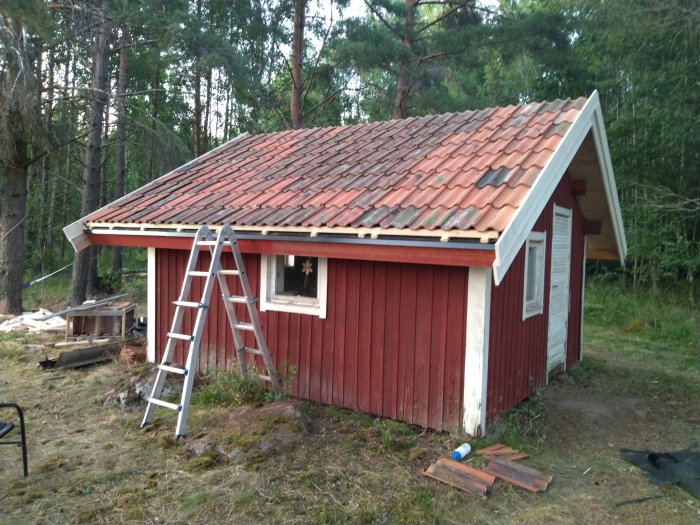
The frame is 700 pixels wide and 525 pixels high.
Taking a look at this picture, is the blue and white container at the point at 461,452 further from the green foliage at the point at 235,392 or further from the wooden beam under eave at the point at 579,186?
the wooden beam under eave at the point at 579,186

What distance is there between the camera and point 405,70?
15.6 meters

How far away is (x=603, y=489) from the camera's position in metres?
4.31

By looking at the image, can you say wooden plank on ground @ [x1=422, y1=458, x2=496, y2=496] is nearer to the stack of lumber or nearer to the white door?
the white door

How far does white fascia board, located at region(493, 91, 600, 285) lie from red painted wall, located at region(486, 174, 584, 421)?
36.3 inches

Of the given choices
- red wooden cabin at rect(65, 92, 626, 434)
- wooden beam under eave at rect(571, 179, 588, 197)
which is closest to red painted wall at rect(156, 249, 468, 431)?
red wooden cabin at rect(65, 92, 626, 434)

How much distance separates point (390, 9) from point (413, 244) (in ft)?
47.4

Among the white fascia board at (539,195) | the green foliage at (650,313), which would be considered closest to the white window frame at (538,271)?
the white fascia board at (539,195)

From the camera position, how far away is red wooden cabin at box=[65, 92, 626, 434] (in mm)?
4941

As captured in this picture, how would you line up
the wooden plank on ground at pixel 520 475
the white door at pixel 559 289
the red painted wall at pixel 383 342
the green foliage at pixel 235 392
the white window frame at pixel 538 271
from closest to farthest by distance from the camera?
the wooden plank on ground at pixel 520 475 < the red painted wall at pixel 383 342 < the green foliage at pixel 235 392 < the white window frame at pixel 538 271 < the white door at pixel 559 289

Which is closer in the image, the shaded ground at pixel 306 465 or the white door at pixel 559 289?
the shaded ground at pixel 306 465

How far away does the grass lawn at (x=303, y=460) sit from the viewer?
3.85 meters

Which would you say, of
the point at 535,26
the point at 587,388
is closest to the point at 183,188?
the point at 587,388

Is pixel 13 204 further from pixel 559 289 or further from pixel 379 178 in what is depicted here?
pixel 559 289

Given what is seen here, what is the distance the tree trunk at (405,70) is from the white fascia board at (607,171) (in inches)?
364
